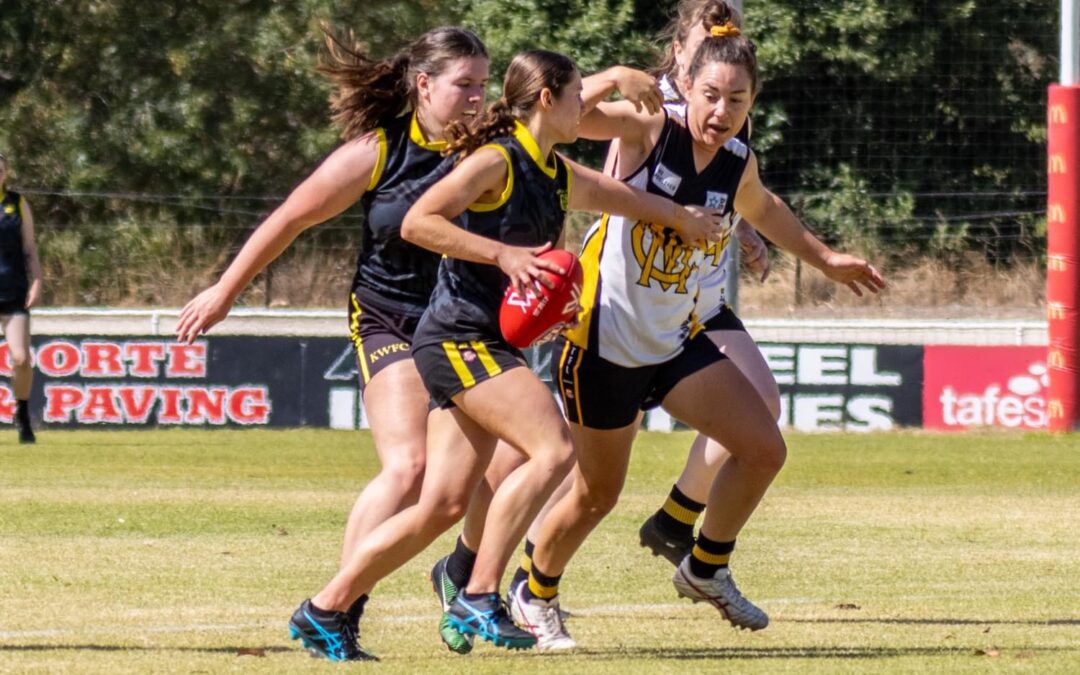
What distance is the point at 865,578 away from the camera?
727 cm

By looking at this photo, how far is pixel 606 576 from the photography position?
7367 mm

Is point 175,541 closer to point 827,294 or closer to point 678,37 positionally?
point 678,37

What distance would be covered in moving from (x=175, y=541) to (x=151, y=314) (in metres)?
9.02

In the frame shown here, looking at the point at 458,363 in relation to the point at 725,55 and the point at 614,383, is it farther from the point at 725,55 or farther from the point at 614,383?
the point at 725,55

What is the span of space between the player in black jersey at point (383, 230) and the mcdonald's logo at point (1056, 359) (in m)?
10.9

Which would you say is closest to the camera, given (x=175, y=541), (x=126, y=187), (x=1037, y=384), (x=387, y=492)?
(x=387, y=492)

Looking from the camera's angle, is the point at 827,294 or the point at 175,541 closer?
the point at 175,541

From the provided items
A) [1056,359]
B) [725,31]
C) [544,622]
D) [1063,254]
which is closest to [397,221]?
[544,622]

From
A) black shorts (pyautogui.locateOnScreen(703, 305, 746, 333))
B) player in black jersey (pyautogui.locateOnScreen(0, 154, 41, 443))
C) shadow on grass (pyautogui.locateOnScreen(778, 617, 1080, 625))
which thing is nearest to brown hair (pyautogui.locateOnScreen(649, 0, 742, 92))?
black shorts (pyautogui.locateOnScreen(703, 305, 746, 333))

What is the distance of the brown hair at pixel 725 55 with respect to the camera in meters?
5.78

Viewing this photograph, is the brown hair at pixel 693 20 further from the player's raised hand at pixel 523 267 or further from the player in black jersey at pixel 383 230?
the player's raised hand at pixel 523 267

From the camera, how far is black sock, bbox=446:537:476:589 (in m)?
5.98

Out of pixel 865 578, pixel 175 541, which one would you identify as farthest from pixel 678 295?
pixel 175 541

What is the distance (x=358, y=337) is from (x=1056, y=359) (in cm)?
1101
